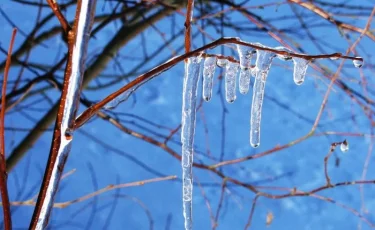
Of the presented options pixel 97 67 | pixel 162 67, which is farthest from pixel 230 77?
pixel 97 67

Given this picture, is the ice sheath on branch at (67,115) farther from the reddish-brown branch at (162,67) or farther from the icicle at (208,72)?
the icicle at (208,72)

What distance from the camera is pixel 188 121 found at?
0.46 meters

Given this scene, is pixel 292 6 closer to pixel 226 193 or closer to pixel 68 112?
pixel 226 193

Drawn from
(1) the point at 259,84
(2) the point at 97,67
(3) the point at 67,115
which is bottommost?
(3) the point at 67,115

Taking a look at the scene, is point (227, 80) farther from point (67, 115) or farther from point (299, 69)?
point (67, 115)

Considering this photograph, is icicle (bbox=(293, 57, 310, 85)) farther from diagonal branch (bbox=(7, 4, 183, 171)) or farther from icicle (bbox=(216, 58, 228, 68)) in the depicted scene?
diagonal branch (bbox=(7, 4, 183, 171))

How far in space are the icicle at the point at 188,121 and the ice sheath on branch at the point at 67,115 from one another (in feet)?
0.32

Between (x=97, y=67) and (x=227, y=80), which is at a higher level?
(x=97, y=67)

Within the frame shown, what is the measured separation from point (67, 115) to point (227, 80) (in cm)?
18

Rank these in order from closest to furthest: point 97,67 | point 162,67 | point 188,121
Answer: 1. point 162,67
2. point 188,121
3. point 97,67

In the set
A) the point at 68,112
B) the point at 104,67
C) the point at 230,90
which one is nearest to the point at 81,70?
the point at 68,112

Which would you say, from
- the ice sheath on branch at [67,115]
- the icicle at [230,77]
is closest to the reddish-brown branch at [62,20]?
the ice sheath on branch at [67,115]

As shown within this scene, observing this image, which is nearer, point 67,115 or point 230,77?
point 67,115

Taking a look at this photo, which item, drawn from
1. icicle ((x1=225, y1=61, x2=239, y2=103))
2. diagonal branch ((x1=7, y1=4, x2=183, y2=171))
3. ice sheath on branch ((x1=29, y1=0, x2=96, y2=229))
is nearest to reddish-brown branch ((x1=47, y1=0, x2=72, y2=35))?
ice sheath on branch ((x1=29, y1=0, x2=96, y2=229))
